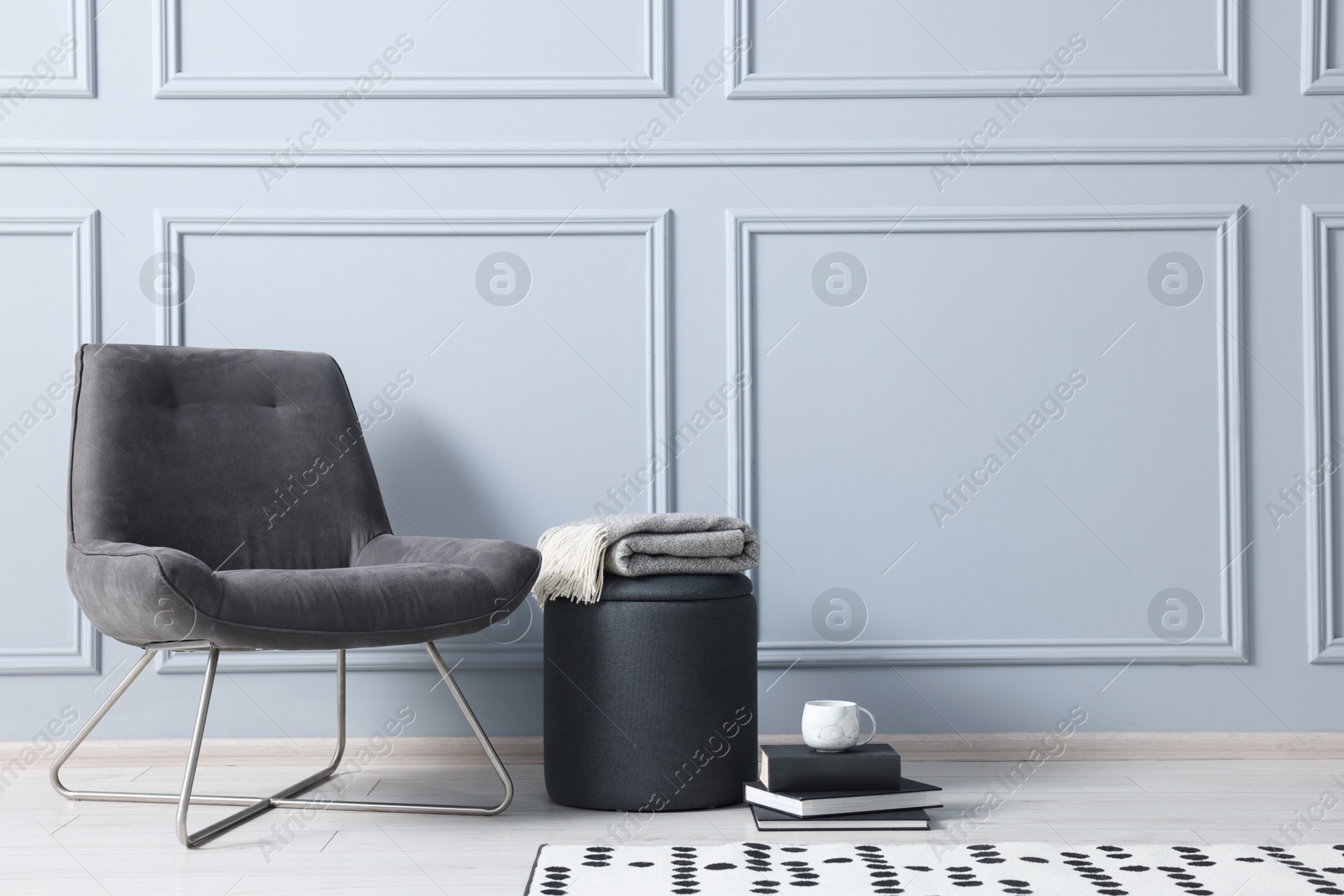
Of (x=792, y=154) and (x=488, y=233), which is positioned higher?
(x=792, y=154)

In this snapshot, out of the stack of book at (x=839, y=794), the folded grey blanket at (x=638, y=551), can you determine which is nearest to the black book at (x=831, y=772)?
the stack of book at (x=839, y=794)

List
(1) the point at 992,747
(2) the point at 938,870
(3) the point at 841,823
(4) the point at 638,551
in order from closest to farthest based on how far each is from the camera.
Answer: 1. (2) the point at 938,870
2. (3) the point at 841,823
3. (4) the point at 638,551
4. (1) the point at 992,747

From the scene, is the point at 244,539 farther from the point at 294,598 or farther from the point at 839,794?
the point at 839,794

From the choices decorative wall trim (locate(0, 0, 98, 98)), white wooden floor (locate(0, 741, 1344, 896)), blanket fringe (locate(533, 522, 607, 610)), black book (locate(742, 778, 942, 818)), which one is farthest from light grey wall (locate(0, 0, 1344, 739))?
black book (locate(742, 778, 942, 818))

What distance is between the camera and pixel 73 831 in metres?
1.79

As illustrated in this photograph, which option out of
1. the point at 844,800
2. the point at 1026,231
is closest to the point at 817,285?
the point at 1026,231

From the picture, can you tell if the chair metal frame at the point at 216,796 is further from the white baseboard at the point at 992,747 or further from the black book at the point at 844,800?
the black book at the point at 844,800

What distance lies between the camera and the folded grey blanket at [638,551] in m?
1.86

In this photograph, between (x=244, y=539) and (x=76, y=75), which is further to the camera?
(x=76, y=75)

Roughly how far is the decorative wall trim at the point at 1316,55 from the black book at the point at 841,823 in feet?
6.04

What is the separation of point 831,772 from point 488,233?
135cm

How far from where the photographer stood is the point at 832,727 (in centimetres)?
185

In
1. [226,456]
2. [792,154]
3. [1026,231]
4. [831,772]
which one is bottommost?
[831,772]

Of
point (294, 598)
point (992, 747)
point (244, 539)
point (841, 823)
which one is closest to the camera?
point (294, 598)
